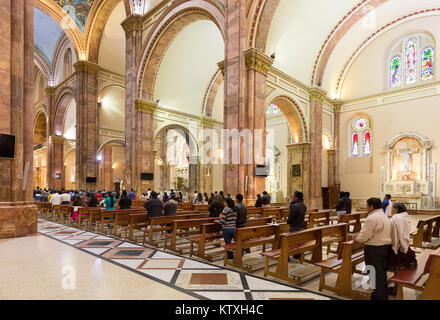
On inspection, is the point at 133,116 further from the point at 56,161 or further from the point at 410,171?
the point at 410,171

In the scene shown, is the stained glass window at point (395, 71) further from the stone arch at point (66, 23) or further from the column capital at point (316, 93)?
the stone arch at point (66, 23)

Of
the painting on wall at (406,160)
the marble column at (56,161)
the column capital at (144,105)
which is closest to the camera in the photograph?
the painting on wall at (406,160)

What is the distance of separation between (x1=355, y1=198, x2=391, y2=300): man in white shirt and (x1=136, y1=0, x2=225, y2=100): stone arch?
12370 millimetres

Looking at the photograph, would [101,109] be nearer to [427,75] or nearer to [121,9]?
[121,9]

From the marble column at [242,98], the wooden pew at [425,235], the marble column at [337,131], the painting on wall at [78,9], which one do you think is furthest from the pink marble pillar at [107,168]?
the wooden pew at [425,235]

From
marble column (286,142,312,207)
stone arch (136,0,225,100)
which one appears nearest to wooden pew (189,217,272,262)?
stone arch (136,0,225,100)

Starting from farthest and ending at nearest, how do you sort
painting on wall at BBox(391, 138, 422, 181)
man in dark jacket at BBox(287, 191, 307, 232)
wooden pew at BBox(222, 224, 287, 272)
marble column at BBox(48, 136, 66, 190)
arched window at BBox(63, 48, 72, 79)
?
marble column at BBox(48, 136, 66, 190)
arched window at BBox(63, 48, 72, 79)
painting on wall at BBox(391, 138, 422, 181)
man in dark jacket at BBox(287, 191, 307, 232)
wooden pew at BBox(222, 224, 287, 272)

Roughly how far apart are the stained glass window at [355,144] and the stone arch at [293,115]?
514 cm

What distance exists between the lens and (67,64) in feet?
84.8

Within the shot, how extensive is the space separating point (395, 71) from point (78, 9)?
954 inches

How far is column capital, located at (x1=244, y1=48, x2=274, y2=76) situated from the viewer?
40.1ft

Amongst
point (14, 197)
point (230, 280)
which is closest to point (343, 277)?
point (230, 280)

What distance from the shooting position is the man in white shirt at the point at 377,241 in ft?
11.6

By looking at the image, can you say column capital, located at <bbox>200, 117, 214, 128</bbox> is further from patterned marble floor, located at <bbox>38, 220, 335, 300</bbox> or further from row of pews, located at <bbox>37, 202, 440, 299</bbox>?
patterned marble floor, located at <bbox>38, 220, 335, 300</bbox>
